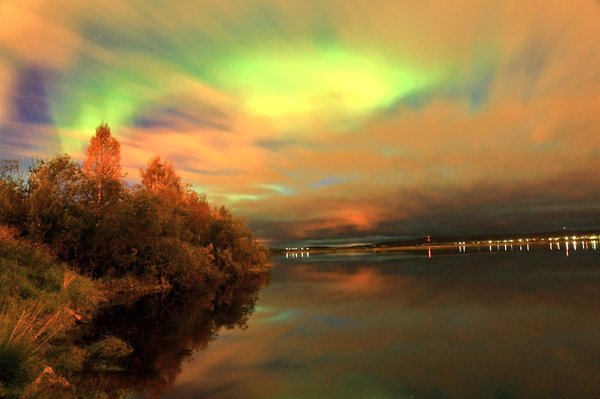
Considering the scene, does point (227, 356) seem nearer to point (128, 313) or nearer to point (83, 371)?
point (83, 371)

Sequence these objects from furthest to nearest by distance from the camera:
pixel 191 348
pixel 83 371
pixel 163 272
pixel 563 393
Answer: pixel 163 272
pixel 191 348
pixel 83 371
pixel 563 393

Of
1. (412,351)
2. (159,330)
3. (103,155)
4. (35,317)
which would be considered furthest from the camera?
(103,155)

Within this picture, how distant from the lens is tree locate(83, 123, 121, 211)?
46031 millimetres

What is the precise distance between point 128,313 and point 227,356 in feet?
42.9

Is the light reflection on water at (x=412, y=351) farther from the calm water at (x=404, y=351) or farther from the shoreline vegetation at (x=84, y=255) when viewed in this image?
the shoreline vegetation at (x=84, y=255)

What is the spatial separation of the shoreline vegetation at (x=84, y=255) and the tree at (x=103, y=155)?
0.10 m

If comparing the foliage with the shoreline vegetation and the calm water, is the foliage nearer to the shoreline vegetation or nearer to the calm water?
the shoreline vegetation

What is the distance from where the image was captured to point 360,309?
28.3 metres

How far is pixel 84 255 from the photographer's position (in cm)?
3725

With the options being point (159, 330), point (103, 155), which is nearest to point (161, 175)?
point (103, 155)

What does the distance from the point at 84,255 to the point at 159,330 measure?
18.2m

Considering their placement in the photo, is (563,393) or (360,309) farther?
(360,309)

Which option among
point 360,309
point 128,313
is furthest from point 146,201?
point 360,309

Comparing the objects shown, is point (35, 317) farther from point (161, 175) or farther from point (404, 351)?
point (161, 175)
